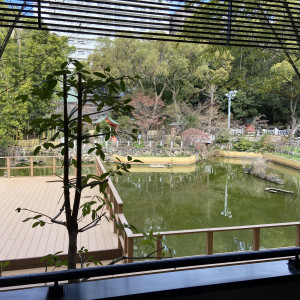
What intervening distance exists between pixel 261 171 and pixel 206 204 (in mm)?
3496

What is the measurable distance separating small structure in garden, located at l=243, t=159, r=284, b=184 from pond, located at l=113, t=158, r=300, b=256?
0.83 feet

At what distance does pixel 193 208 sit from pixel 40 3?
21.0 ft

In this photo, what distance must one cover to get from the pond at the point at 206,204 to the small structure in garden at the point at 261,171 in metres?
0.25

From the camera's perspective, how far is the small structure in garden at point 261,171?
909 centimetres

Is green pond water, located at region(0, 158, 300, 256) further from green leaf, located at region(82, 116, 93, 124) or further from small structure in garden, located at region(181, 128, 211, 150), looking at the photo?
green leaf, located at region(82, 116, 93, 124)

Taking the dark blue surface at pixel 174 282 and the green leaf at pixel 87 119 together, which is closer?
the dark blue surface at pixel 174 282

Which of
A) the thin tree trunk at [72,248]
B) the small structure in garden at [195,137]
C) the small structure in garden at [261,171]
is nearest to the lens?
the thin tree trunk at [72,248]

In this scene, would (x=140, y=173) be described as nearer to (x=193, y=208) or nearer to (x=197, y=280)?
(x=193, y=208)

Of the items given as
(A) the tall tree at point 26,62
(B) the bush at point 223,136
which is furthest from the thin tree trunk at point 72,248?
(B) the bush at point 223,136

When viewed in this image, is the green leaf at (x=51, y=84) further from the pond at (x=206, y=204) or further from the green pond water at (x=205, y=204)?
the pond at (x=206, y=204)

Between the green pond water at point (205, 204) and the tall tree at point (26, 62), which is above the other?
the tall tree at point (26, 62)

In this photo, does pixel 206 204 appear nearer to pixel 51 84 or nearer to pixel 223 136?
pixel 51 84

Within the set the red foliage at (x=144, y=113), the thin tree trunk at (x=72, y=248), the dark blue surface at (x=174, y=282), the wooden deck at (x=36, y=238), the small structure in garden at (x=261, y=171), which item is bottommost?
the small structure in garden at (x=261, y=171)

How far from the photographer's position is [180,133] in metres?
13.6
